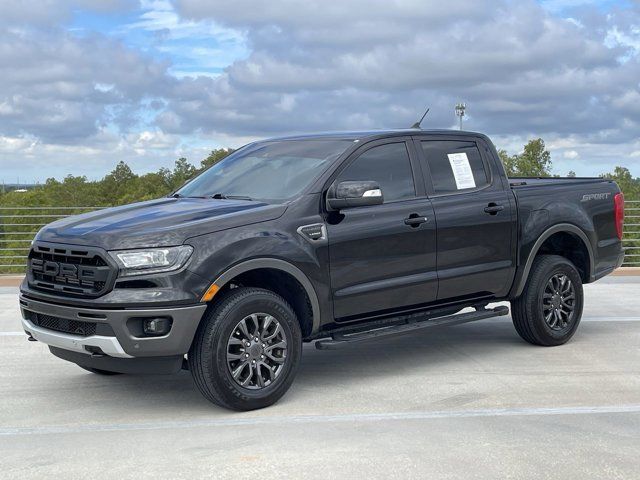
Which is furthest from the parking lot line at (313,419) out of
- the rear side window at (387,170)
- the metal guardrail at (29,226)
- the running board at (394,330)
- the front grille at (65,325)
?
the metal guardrail at (29,226)

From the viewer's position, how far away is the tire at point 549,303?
325 inches

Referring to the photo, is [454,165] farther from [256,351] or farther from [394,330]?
[256,351]

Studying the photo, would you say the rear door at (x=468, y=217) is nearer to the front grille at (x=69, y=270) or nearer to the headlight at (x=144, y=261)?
the headlight at (x=144, y=261)

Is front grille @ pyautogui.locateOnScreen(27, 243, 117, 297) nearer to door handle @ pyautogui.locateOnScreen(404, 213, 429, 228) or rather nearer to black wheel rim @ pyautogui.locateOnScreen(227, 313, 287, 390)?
black wheel rim @ pyautogui.locateOnScreen(227, 313, 287, 390)

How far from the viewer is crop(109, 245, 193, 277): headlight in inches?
233

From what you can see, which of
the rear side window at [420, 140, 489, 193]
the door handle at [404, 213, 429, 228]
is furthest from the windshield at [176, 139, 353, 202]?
the rear side window at [420, 140, 489, 193]

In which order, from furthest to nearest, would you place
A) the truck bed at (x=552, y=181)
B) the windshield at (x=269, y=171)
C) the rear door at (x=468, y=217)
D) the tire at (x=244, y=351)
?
the truck bed at (x=552, y=181) < the rear door at (x=468, y=217) < the windshield at (x=269, y=171) < the tire at (x=244, y=351)

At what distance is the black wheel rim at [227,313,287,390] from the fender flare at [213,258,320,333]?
11.8 inches

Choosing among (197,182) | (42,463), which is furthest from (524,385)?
(42,463)

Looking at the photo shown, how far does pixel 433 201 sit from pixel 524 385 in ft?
5.12

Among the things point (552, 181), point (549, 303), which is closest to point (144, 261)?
point (549, 303)

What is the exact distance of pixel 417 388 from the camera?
6941 millimetres

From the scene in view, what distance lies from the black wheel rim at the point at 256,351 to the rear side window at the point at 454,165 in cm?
202

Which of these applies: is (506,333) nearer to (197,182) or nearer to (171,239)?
(197,182)
